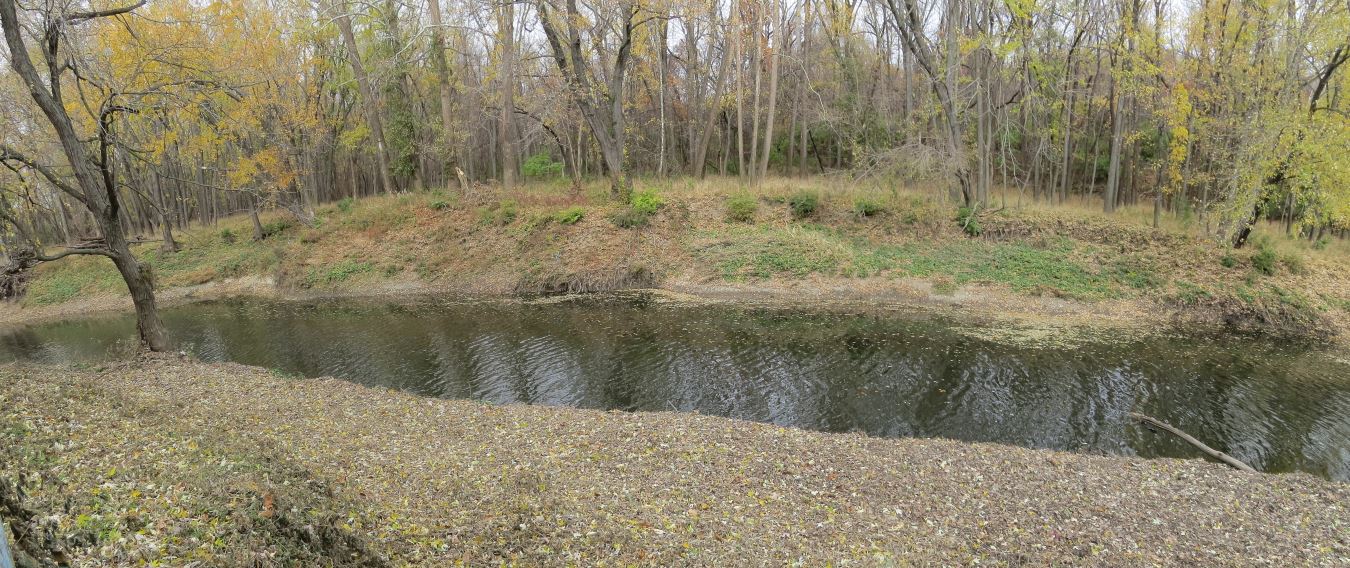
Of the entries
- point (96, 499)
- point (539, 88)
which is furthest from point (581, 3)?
point (96, 499)

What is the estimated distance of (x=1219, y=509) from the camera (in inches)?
282

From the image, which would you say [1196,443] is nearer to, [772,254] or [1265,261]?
[1265,261]

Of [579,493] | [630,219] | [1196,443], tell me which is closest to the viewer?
[579,493]

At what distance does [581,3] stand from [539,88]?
10838mm

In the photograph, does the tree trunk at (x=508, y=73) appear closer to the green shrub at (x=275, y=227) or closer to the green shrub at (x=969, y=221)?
the green shrub at (x=275, y=227)

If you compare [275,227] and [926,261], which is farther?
[275,227]

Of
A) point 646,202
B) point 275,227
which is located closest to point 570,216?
point 646,202

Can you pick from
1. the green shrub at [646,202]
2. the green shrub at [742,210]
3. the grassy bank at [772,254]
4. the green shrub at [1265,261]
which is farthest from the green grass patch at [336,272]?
the green shrub at [1265,261]

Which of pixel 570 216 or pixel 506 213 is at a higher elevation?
pixel 506 213

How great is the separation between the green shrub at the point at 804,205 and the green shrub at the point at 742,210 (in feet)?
5.15

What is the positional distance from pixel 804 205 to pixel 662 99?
8.24 m

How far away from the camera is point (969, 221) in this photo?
77.9 ft

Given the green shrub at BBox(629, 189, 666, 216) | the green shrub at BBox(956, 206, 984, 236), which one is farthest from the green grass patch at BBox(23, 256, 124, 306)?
the green shrub at BBox(956, 206, 984, 236)

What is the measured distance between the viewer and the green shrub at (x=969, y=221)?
2353 centimetres
